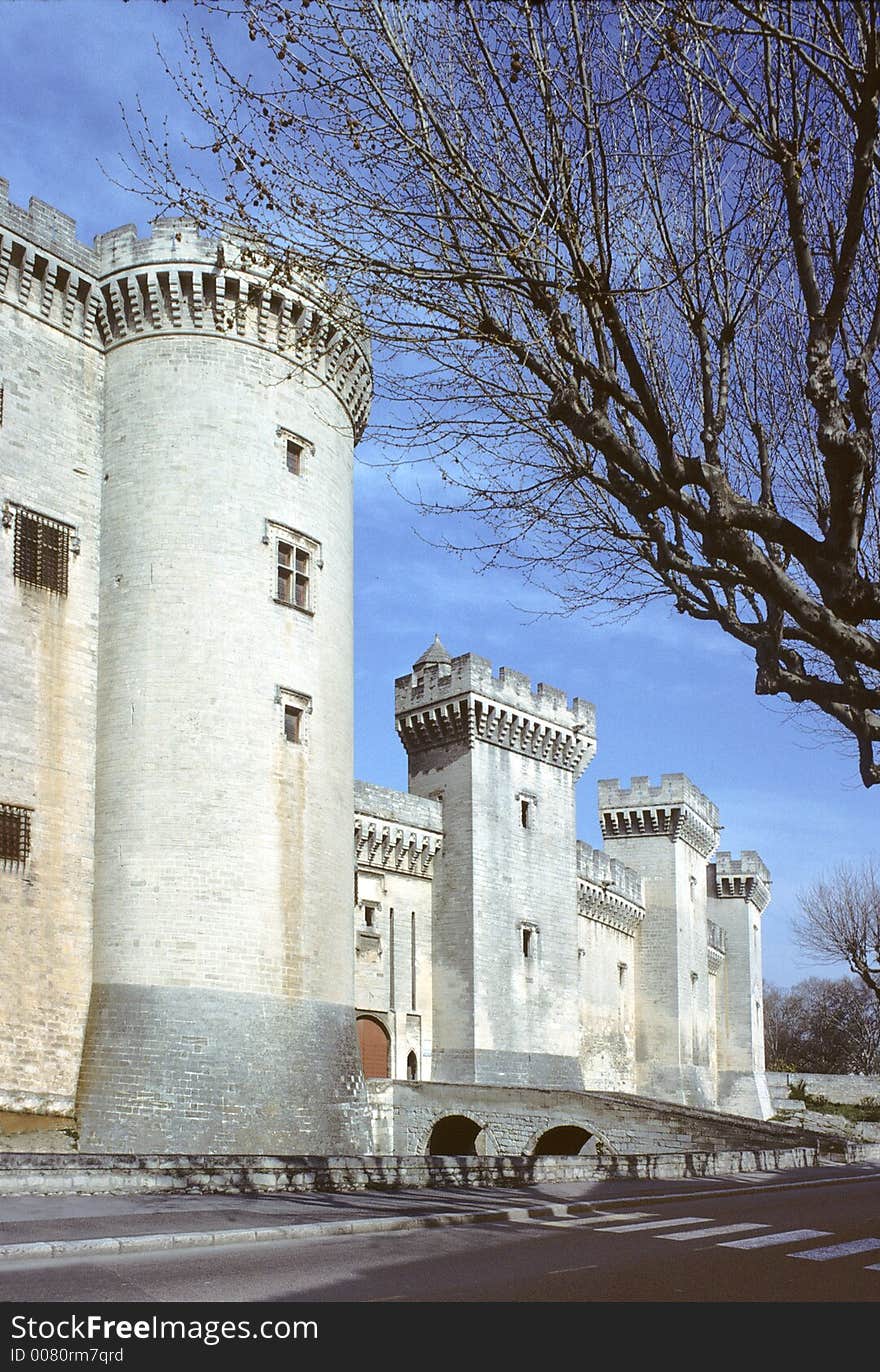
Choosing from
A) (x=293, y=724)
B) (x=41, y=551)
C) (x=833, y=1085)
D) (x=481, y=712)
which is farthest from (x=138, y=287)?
(x=833, y=1085)

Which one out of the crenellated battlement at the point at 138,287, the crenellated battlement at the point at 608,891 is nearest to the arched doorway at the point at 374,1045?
the crenellated battlement at the point at 608,891

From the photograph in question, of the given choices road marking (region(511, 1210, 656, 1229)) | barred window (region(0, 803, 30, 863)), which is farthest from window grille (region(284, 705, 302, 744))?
road marking (region(511, 1210, 656, 1229))

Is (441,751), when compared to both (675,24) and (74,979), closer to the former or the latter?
(74,979)

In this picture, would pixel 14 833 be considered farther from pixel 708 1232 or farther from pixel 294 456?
pixel 708 1232

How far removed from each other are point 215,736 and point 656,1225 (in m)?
12.2

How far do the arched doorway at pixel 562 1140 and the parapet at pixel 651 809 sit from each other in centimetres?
1607

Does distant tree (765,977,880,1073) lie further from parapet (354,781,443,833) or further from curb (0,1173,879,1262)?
curb (0,1173,879,1262)

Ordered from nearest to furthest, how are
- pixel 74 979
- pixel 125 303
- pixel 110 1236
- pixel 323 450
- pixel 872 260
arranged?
pixel 110 1236 → pixel 872 260 → pixel 74 979 → pixel 125 303 → pixel 323 450

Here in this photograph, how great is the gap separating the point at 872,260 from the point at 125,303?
52.8 ft

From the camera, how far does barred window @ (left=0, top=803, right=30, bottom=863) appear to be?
21391 millimetres

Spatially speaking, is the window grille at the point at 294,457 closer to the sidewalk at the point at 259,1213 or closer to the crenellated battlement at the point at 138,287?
the crenellated battlement at the point at 138,287

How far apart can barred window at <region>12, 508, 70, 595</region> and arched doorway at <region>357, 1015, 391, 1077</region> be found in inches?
573
